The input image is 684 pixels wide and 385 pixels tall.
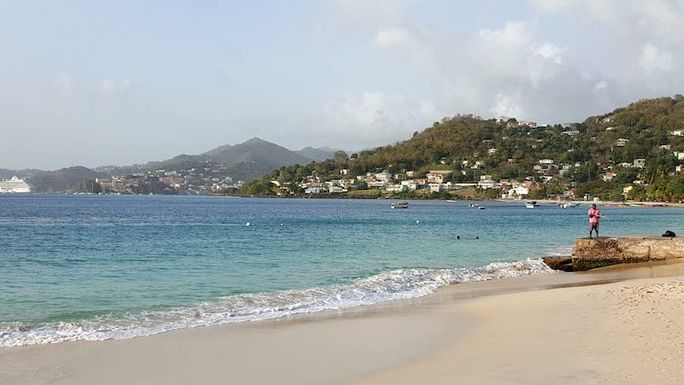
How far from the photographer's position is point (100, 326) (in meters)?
13.6

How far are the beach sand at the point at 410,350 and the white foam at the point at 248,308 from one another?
790 mm

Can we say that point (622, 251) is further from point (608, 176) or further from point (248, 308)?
point (608, 176)

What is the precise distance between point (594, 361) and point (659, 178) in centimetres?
17518

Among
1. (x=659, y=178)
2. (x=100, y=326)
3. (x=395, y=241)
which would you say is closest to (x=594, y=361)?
(x=100, y=326)

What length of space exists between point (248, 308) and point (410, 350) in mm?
5970

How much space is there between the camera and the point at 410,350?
11125 mm

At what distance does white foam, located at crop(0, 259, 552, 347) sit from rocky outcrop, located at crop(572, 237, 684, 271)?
3663 millimetres

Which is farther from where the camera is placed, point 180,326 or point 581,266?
point 581,266

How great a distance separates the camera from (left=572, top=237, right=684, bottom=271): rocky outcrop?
2586cm

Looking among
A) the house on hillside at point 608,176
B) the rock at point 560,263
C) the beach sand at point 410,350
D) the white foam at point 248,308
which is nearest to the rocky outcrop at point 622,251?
the rock at point 560,263

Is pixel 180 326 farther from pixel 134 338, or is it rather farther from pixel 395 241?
pixel 395 241

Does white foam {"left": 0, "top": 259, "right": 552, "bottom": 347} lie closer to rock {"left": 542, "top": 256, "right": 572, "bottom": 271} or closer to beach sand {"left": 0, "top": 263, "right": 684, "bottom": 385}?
beach sand {"left": 0, "top": 263, "right": 684, "bottom": 385}

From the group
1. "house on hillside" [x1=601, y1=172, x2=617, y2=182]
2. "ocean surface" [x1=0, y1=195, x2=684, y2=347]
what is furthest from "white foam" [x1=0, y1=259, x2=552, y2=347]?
"house on hillside" [x1=601, y1=172, x2=617, y2=182]

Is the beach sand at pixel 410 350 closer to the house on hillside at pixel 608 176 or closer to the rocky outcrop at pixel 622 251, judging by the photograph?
the rocky outcrop at pixel 622 251
